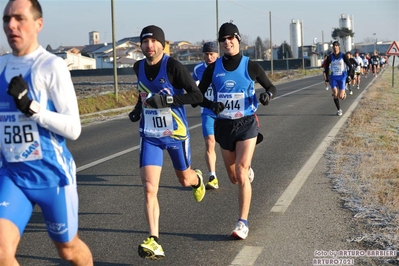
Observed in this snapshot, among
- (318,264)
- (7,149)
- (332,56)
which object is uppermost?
(332,56)

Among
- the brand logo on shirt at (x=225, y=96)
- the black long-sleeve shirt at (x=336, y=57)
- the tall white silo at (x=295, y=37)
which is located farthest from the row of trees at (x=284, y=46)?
the brand logo on shirt at (x=225, y=96)

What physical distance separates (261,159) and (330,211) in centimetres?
399

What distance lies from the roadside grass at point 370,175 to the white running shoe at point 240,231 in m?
1.01

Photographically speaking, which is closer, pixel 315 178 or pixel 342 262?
pixel 342 262

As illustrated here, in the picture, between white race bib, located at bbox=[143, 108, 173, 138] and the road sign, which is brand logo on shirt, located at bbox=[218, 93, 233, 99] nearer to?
white race bib, located at bbox=[143, 108, 173, 138]

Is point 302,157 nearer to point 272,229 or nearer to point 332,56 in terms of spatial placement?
point 272,229

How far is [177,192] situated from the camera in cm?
845

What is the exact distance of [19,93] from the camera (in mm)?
3633

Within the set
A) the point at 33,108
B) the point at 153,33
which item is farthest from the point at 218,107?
the point at 33,108

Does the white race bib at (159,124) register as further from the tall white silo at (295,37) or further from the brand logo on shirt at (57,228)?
the tall white silo at (295,37)

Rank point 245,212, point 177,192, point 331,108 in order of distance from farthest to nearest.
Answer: point 331,108 < point 177,192 < point 245,212

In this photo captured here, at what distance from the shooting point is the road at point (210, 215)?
18.5 ft

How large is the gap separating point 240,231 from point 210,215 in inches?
41.4

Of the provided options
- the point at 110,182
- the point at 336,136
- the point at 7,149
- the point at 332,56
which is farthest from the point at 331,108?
the point at 7,149
